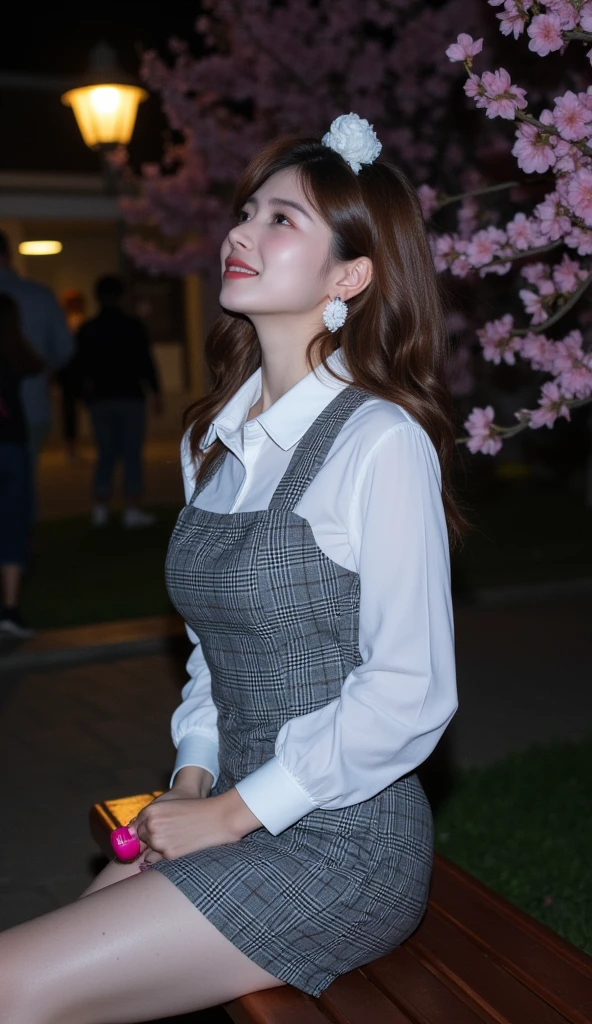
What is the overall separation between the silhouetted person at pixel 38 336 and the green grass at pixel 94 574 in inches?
32.9

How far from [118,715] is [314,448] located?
3.43 m

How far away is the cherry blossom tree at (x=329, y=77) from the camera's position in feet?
35.3

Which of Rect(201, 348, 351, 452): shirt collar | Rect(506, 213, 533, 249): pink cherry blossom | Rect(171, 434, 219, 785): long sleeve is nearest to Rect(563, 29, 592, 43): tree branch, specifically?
Rect(506, 213, 533, 249): pink cherry blossom

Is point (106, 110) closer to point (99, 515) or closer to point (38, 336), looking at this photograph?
point (38, 336)

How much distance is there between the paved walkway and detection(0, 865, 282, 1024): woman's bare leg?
123cm

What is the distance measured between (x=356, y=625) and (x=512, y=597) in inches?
214

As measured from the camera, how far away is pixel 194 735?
2639 millimetres

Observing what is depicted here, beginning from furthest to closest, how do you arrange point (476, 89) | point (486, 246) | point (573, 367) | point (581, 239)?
point (486, 246)
point (573, 367)
point (581, 239)
point (476, 89)

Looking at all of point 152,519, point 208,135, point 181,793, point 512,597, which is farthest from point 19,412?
point 208,135

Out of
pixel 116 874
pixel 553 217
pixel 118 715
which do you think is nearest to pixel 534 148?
pixel 553 217

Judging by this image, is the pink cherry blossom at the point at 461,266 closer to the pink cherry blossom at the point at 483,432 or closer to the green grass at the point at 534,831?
the pink cherry blossom at the point at 483,432

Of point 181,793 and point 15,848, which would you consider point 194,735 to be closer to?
point 181,793

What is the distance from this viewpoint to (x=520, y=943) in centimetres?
239

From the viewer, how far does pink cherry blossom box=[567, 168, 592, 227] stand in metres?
2.84
